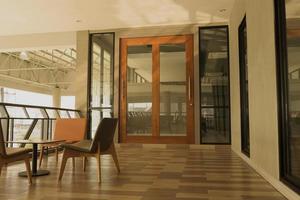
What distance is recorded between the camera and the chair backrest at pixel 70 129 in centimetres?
506

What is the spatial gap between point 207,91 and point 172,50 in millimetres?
1343

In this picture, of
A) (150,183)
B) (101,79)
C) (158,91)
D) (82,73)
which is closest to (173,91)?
(158,91)

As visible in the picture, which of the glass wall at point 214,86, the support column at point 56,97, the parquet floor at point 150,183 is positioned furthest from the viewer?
the support column at point 56,97

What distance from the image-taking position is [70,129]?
16.7ft

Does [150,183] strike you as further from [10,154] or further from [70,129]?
[70,129]

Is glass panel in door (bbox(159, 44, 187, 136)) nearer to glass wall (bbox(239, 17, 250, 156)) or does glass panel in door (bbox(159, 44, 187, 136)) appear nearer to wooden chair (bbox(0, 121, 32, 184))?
glass wall (bbox(239, 17, 250, 156))

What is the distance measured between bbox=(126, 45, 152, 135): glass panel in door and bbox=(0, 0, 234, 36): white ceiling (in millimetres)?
828

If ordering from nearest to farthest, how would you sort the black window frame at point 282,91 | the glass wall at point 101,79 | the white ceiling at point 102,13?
the black window frame at point 282,91, the white ceiling at point 102,13, the glass wall at point 101,79

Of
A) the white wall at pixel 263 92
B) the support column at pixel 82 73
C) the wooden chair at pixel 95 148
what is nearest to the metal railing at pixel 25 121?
the support column at pixel 82 73

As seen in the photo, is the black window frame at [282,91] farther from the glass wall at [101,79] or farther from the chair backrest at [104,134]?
the glass wall at [101,79]

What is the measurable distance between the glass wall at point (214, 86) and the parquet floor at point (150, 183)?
2.11m

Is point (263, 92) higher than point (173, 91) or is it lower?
lower

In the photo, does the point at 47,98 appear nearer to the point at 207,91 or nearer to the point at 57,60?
the point at 57,60

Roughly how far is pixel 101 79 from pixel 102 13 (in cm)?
177
